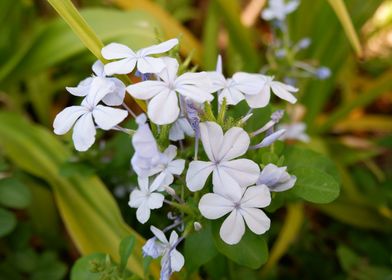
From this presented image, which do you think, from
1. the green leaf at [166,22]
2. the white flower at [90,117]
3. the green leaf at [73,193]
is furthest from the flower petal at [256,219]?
the green leaf at [166,22]

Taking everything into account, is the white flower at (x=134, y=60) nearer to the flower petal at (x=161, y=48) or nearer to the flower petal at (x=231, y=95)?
the flower petal at (x=161, y=48)

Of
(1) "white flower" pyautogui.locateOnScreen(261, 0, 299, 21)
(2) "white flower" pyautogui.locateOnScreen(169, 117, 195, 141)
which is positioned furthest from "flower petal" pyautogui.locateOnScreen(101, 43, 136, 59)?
(1) "white flower" pyautogui.locateOnScreen(261, 0, 299, 21)

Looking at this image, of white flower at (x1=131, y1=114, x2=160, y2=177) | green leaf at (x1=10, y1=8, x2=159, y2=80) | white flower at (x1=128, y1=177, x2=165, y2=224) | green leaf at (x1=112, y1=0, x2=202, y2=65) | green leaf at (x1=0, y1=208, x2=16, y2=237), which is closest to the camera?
white flower at (x1=131, y1=114, x2=160, y2=177)

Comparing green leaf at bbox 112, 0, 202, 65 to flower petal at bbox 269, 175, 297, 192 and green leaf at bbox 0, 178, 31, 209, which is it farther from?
flower petal at bbox 269, 175, 297, 192

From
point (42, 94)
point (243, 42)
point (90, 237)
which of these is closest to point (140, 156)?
point (90, 237)

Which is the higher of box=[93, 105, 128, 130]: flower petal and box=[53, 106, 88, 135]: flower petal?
box=[93, 105, 128, 130]: flower petal

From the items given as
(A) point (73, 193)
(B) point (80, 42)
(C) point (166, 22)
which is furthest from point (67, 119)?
(C) point (166, 22)

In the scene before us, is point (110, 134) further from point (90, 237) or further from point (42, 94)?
point (90, 237)

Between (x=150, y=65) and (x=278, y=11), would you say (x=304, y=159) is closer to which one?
(x=150, y=65)
